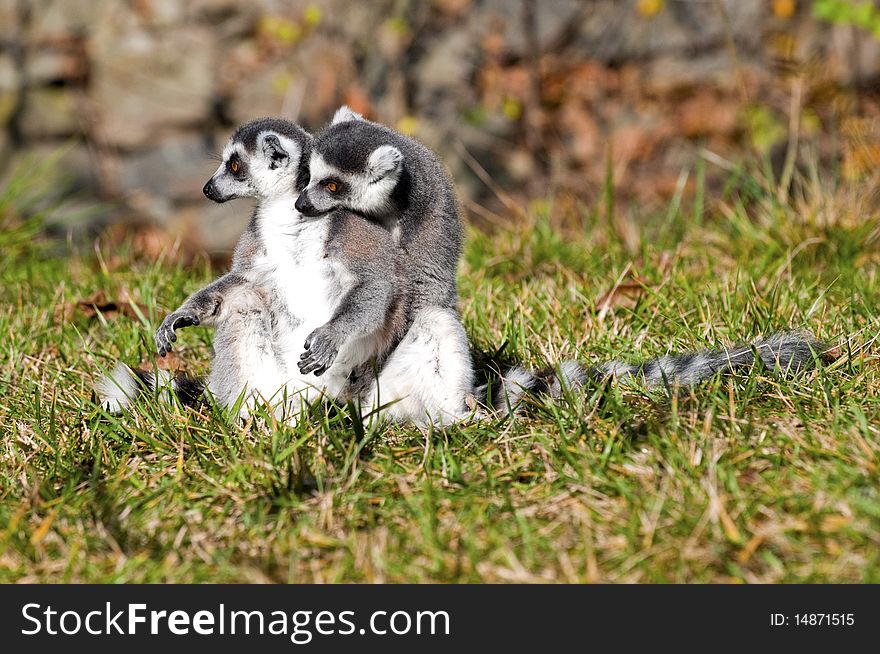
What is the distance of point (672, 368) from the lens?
3.21 metres

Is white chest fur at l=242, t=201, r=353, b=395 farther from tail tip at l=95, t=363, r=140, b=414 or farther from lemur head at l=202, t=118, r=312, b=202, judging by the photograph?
tail tip at l=95, t=363, r=140, b=414

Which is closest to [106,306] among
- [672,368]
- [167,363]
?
[167,363]

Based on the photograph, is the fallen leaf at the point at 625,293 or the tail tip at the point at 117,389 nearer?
the tail tip at the point at 117,389

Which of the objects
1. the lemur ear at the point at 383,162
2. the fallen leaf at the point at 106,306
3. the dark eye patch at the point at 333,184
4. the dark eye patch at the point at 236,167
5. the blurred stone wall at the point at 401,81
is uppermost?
the blurred stone wall at the point at 401,81

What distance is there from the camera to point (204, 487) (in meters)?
2.72

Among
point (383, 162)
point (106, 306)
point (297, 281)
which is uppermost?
point (106, 306)

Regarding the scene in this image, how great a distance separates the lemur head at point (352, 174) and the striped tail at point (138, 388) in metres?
0.73

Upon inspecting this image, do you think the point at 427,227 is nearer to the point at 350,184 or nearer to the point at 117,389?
the point at 350,184

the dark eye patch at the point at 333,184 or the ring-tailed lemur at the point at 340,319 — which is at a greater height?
the dark eye patch at the point at 333,184

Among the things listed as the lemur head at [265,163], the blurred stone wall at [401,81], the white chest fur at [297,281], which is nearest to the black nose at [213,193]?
the lemur head at [265,163]

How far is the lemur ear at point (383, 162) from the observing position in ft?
10.4

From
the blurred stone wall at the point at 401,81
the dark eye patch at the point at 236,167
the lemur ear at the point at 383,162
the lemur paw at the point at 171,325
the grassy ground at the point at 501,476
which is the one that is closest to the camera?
the grassy ground at the point at 501,476

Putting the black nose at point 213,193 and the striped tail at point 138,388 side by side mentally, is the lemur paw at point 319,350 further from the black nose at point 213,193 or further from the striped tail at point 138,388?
the black nose at point 213,193

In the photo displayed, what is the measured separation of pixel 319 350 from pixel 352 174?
0.58 m
